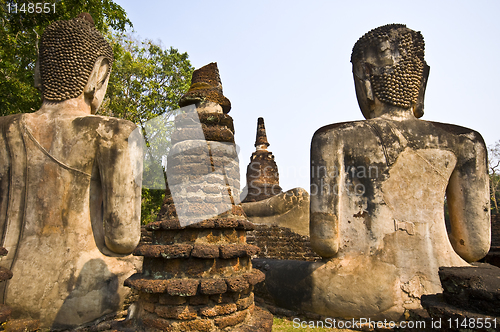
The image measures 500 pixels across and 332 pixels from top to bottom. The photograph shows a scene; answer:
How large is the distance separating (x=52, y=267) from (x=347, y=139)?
2959 mm

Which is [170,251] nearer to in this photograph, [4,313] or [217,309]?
[217,309]

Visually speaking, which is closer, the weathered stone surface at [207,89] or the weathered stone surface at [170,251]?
the weathered stone surface at [170,251]

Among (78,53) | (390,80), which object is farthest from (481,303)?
(78,53)

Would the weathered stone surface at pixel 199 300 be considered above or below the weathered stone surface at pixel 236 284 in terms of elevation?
below

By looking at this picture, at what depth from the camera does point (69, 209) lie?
332 cm

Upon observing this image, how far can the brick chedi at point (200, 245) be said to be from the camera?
2.45 meters

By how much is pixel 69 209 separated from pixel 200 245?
156cm

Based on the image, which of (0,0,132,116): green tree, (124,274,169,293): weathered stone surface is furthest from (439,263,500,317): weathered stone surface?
(0,0,132,116): green tree

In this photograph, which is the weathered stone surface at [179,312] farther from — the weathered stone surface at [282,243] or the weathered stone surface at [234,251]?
the weathered stone surface at [282,243]

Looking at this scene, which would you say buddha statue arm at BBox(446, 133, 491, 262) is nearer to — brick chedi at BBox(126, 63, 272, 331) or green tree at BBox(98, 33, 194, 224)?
brick chedi at BBox(126, 63, 272, 331)

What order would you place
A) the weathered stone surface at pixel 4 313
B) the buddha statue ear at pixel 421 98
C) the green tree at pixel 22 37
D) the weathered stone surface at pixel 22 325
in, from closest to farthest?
the weathered stone surface at pixel 4 313, the weathered stone surface at pixel 22 325, the buddha statue ear at pixel 421 98, the green tree at pixel 22 37

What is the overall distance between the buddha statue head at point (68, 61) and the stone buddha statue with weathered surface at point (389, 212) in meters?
2.52

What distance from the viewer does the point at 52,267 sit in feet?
10.3

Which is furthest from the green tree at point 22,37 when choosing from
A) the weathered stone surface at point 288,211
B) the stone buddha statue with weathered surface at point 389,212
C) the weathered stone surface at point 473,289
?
the weathered stone surface at point 473,289
